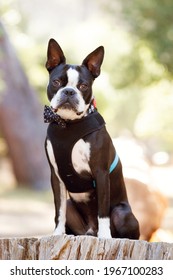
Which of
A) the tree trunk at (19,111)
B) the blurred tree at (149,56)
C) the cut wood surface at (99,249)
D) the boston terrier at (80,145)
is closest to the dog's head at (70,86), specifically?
the boston terrier at (80,145)

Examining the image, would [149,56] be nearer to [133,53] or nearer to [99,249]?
[133,53]

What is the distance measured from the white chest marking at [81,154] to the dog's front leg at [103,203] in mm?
118

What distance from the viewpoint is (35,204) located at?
16.6 m

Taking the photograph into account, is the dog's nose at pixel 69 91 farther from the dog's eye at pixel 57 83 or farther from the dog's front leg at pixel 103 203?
the dog's front leg at pixel 103 203

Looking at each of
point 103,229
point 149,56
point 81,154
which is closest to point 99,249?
point 103,229

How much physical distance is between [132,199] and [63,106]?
417 cm

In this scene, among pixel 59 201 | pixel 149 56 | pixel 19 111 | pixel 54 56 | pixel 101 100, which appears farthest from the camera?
pixel 101 100

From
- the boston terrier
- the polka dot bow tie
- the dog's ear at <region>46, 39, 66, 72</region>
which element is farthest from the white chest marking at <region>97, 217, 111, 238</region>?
the dog's ear at <region>46, 39, 66, 72</region>

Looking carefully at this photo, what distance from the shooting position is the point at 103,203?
4.50m

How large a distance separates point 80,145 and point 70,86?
1.31ft

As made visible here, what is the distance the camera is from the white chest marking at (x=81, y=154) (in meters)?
4.46

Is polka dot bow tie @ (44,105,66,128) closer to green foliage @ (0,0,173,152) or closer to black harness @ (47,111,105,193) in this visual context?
black harness @ (47,111,105,193)

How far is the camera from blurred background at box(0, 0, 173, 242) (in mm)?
9784
